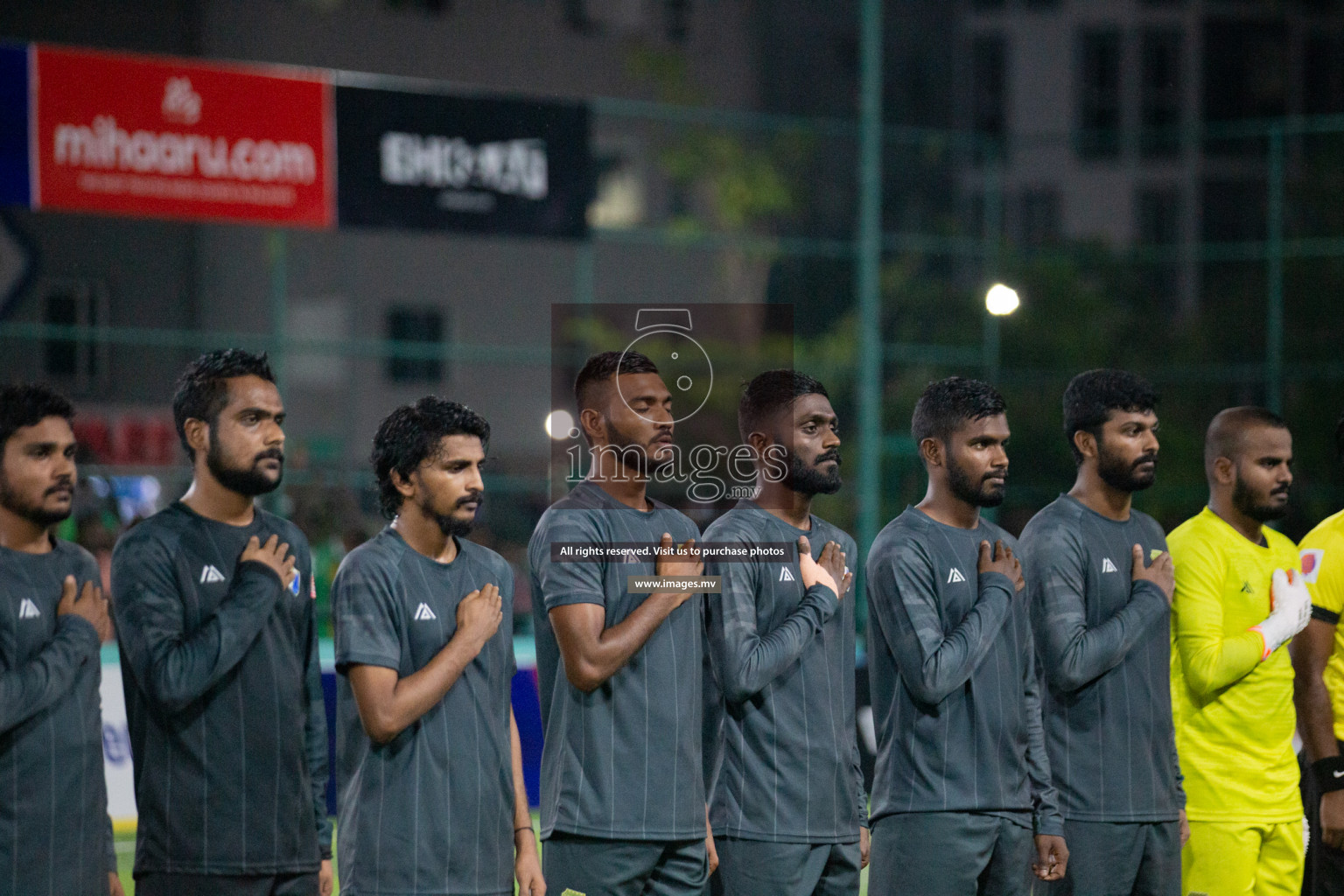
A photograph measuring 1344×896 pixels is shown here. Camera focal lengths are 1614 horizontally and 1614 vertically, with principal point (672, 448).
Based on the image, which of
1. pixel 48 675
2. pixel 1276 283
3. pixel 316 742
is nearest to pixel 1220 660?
pixel 316 742

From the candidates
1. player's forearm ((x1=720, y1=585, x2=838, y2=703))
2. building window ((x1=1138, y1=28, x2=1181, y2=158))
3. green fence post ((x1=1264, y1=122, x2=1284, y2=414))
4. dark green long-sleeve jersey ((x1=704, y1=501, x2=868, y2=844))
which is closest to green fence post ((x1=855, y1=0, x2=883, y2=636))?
green fence post ((x1=1264, y1=122, x2=1284, y2=414))

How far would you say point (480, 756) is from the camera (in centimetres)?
442

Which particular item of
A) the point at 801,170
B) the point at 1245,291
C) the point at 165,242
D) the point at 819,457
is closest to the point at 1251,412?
the point at 819,457

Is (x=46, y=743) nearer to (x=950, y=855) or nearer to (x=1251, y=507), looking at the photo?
(x=950, y=855)

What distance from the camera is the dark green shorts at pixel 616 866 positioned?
454 centimetres

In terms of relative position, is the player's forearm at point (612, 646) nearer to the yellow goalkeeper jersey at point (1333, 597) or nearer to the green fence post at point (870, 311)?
the yellow goalkeeper jersey at point (1333, 597)

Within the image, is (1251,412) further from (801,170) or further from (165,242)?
(801,170)

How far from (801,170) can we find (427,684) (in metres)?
27.7

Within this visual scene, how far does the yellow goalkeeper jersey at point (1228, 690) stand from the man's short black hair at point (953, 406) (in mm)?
965

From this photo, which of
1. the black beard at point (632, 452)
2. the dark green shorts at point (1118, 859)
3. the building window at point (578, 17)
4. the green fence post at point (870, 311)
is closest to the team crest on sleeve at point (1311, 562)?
the dark green shorts at point (1118, 859)

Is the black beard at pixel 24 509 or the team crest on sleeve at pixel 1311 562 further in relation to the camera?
the team crest on sleeve at pixel 1311 562

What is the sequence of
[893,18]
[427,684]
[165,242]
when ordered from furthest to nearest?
1. [893,18]
2. [165,242]
3. [427,684]

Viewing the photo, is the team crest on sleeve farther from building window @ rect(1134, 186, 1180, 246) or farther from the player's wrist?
building window @ rect(1134, 186, 1180, 246)

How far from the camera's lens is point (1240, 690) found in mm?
5422
